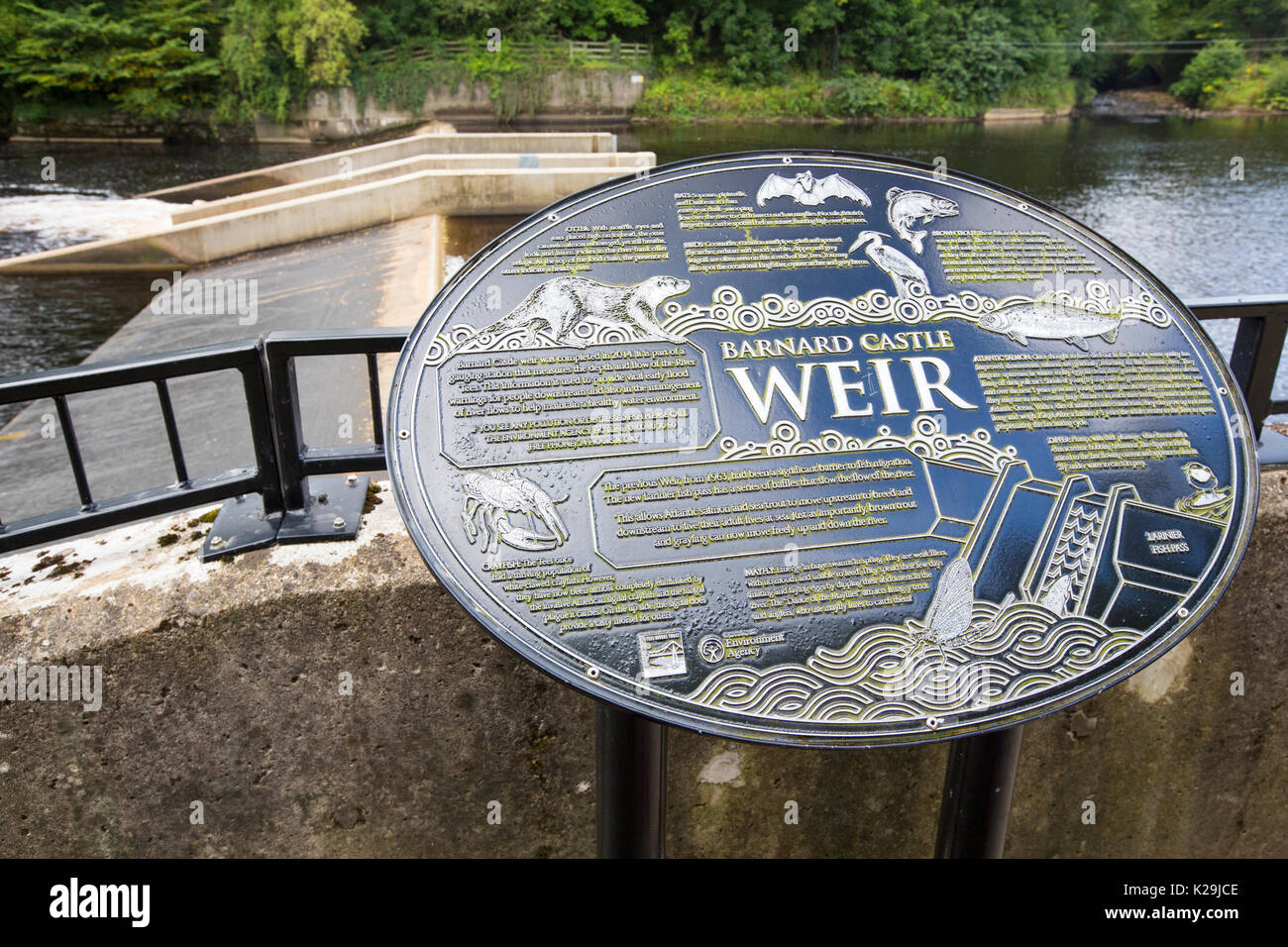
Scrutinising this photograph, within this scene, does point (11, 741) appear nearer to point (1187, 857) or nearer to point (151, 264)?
point (1187, 857)

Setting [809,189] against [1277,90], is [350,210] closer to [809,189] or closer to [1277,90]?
[809,189]

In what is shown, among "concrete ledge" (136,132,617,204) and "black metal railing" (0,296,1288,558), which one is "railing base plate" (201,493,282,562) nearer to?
"black metal railing" (0,296,1288,558)

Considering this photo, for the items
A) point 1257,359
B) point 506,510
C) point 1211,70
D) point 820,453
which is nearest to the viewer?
point 506,510

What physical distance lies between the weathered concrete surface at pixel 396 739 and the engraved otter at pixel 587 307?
32.8 inches

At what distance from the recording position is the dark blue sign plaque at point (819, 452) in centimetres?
209

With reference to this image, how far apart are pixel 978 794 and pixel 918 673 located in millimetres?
763

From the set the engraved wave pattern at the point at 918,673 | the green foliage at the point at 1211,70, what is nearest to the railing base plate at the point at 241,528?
the engraved wave pattern at the point at 918,673

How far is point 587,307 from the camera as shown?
2.58 metres

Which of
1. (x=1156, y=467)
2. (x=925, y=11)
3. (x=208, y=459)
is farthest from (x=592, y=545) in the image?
(x=925, y=11)

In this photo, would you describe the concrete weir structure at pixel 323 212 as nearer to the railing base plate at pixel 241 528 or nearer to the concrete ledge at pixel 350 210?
the concrete ledge at pixel 350 210

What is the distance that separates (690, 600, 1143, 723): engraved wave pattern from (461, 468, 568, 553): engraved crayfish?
0.52 metres

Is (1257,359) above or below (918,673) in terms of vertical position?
above

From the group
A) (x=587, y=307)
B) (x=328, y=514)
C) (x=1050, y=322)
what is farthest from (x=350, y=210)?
(x=1050, y=322)

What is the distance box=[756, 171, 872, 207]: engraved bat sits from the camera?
2.85 metres
